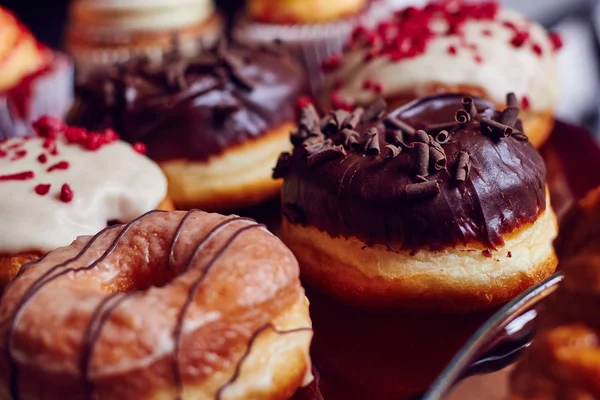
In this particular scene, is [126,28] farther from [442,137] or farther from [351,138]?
[442,137]

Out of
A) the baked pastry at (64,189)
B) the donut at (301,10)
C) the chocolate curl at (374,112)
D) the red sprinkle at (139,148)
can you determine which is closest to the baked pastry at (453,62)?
the chocolate curl at (374,112)

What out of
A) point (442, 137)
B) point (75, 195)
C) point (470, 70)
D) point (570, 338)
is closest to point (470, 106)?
point (442, 137)

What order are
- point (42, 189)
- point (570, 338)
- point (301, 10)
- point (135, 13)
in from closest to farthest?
point (570, 338)
point (42, 189)
point (135, 13)
point (301, 10)

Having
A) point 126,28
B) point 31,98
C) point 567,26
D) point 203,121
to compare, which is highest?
point 203,121

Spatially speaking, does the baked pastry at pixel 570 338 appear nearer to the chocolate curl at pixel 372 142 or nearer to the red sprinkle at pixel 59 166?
the chocolate curl at pixel 372 142

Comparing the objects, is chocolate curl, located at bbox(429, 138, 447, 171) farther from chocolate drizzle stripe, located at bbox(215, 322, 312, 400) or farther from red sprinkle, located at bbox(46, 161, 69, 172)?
red sprinkle, located at bbox(46, 161, 69, 172)

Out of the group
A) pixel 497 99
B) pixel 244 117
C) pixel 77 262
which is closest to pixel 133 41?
pixel 244 117
